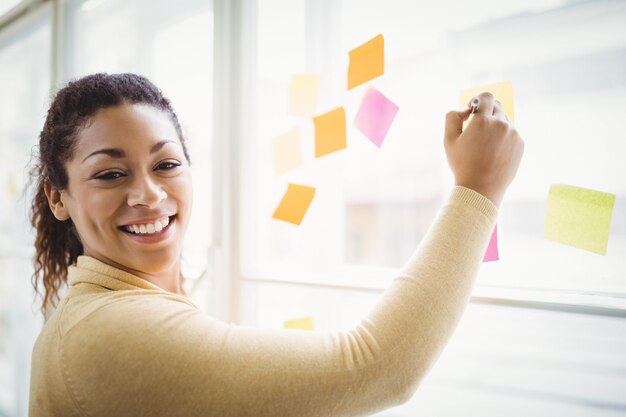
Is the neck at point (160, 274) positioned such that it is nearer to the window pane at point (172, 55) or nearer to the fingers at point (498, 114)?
the window pane at point (172, 55)

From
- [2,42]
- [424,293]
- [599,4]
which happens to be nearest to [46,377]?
[424,293]

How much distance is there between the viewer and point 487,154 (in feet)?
2.07

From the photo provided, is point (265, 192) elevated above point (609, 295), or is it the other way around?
point (265, 192)

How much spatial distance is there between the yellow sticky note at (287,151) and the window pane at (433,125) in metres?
0.03

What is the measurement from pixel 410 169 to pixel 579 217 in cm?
38

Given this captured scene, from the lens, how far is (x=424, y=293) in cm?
57

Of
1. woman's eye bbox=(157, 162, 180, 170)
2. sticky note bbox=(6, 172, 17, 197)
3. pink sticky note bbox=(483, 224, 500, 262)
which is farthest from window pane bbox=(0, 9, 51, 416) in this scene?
pink sticky note bbox=(483, 224, 500, 262)

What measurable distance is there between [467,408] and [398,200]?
1.58ft

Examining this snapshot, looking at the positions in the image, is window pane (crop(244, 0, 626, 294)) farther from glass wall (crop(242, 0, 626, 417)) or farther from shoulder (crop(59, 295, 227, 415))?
shoulder (crop(59, 295, 227, 415))

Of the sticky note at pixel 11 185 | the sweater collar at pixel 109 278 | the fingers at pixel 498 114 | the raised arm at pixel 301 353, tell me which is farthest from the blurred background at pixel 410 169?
the sticky note at pixel 11 185

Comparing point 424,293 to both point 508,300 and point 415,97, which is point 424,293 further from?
point 415,97

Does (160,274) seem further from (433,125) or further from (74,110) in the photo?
(433,125)

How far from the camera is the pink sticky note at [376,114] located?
1008mm

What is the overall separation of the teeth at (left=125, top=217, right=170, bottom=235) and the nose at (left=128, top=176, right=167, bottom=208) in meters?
0.04
